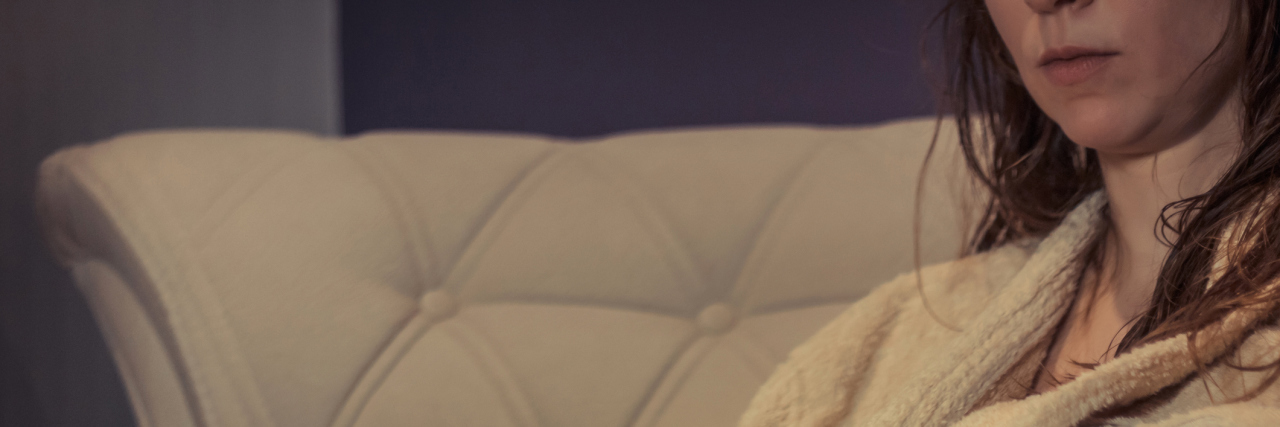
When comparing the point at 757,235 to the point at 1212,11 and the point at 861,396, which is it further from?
the point at 1212,11

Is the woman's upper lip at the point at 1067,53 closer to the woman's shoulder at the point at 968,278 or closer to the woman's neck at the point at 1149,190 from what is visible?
the woman's neck at the point at 1149,190

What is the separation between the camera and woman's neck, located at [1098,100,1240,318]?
0.48 metres

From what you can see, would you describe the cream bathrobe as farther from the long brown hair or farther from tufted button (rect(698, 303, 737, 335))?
tufted button (rect(698, 303, 737, 335))

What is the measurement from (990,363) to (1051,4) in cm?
27

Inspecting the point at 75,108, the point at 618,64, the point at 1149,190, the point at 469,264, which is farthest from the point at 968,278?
the point at 75,108

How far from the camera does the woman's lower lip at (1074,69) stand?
466mm

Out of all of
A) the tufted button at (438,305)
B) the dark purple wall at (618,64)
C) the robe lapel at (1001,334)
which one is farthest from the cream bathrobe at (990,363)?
the dark purple wall at (618,64)

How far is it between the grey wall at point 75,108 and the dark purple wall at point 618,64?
10.0 inches

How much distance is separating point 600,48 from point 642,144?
17.4 inches

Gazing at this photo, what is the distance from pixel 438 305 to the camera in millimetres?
784

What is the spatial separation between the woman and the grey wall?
71 cm

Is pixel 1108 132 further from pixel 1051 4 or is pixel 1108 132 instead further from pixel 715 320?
pixel 715 320

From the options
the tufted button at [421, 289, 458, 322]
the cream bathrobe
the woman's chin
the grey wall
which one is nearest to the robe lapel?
the cream bathrobe

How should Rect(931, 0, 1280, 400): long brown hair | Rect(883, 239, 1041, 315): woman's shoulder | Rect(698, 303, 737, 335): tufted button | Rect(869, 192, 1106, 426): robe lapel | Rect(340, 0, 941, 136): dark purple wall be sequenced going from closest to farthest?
Rect(931, 0, 1280, 400): long brown hair, Rect(869, 192, 1106, 426): robe lapel, Rect(883, 239, 1041, 315): woman's shoulder, Rect(698, 303, 737, 335): tufted button, Rect(340, 0, 941, 136): dark purple wall
